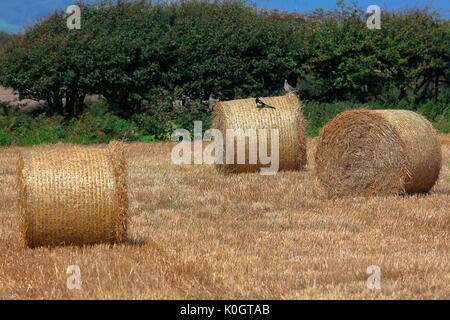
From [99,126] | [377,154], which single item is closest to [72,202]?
[377,154]

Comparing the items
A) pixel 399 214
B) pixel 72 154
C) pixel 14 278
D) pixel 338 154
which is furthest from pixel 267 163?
pixel 14 278

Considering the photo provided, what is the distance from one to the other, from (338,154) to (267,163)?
225 centimetres

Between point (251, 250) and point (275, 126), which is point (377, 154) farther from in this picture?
point (251, 250)

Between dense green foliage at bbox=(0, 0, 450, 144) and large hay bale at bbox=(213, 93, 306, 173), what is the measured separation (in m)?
6.16

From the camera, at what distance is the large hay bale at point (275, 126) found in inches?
563

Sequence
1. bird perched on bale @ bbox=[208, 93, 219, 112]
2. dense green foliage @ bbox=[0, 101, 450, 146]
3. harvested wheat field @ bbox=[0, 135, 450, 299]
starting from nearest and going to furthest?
harvested wheat field @ bbox=[0, 135, 450, 299]
dense green foliage @ bbox=[0, 101, 450, 146]
bird perched on bale @ bbox=[208, 93, 219, 112]

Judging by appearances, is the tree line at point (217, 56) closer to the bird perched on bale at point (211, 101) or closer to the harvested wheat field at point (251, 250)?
the bird perched on bale at point (211, 101)

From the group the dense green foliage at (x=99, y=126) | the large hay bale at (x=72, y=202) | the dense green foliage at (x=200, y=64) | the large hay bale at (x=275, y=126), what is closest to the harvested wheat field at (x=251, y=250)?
the large hay bale at (x=72, y=202)

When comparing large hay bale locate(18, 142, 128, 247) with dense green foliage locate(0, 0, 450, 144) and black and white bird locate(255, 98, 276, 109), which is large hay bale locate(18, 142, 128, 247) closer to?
black and white bird locate(255, 98, 276, 109)

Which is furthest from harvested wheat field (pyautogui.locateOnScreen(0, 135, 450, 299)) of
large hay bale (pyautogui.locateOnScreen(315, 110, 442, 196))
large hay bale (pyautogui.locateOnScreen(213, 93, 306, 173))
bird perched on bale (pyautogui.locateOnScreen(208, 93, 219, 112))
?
bird perched on bale (pyautogui.locateOnScreen(208, 93, 219, 112))

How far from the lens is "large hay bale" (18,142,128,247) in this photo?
8.18 m

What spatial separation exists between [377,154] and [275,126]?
283cm

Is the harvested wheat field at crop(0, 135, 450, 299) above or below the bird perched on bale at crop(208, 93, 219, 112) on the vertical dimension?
below

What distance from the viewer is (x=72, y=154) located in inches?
341
